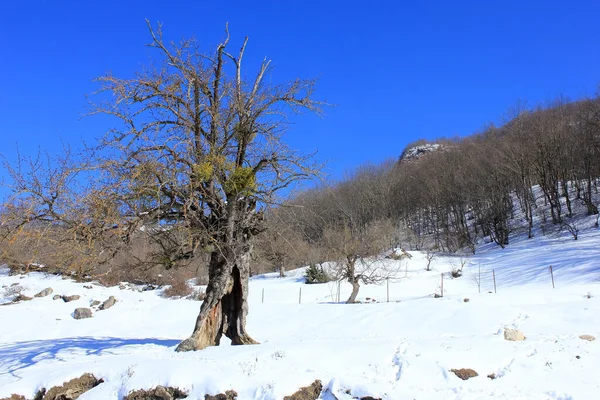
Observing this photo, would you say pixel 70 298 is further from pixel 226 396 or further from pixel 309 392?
pixel 309 392

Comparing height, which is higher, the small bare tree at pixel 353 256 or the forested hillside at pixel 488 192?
the forested hillside at pixel 488 192

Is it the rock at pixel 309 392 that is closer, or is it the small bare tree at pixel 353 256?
the rock at pixel 309 392

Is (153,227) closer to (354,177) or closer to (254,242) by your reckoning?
(254,242)

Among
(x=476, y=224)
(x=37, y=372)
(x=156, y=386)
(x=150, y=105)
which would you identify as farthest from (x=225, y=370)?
(x=476, y=224)

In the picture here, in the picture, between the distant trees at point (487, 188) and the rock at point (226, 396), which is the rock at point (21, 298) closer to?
the distant trees at point (487, 188)

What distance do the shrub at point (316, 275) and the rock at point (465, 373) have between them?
1156 inches

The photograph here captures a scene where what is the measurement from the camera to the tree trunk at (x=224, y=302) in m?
11.0

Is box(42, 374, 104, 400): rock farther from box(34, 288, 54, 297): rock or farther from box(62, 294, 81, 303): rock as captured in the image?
box(34, 288, 54, 297): rock

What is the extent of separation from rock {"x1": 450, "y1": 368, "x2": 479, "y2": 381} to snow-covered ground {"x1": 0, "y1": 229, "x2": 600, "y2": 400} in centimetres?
12

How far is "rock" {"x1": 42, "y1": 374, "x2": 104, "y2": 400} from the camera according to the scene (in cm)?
764

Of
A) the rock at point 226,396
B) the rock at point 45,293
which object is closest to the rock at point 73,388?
the rock at point 226,396

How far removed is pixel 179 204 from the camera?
10.6 meters

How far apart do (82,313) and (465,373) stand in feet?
77.3

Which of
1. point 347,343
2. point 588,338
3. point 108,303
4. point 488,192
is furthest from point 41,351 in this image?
point 488,192
